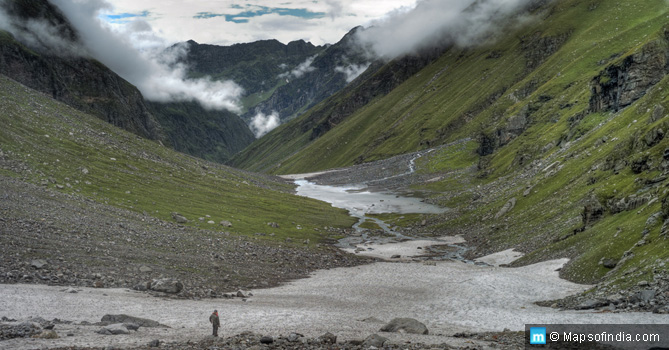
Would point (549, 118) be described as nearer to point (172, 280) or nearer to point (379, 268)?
point (379, 268)

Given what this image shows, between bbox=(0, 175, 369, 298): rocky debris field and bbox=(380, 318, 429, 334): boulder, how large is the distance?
20.1 metres

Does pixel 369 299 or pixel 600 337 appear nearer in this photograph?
pixel 600 337

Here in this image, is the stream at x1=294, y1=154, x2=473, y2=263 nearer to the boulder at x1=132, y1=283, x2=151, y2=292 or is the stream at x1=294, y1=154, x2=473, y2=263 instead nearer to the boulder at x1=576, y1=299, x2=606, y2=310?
the boulder at x1=576, y1=299, x2=606, y2=310

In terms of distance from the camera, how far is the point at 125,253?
5356cm

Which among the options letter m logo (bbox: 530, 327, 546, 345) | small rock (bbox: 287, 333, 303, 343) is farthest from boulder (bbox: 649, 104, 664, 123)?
small rock (bbox: 287, 333, 303, 343)

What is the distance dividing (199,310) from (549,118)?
173 meters

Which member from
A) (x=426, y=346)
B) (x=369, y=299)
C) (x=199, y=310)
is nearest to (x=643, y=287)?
(x=426, y=346)

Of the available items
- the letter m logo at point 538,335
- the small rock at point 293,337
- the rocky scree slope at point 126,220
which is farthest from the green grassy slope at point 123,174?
the letter m logo at point 538,335

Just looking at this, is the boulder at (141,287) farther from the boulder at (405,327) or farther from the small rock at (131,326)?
the boulder at (405,327)

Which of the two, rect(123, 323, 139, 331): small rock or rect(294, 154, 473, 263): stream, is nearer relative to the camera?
rect(123, 323, 139, 331): small rock

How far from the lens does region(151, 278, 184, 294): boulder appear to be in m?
43.9

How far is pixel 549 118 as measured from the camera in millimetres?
180125

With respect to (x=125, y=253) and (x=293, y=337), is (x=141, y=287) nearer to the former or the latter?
(x=125, y=253)

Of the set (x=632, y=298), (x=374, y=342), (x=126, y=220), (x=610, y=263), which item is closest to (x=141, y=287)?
(x=374, y=342)
